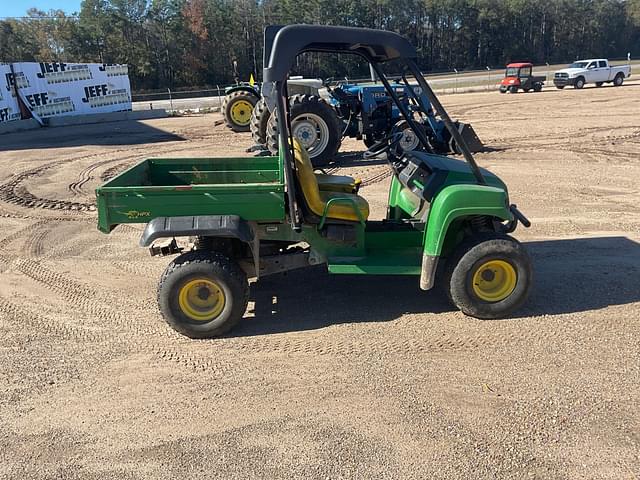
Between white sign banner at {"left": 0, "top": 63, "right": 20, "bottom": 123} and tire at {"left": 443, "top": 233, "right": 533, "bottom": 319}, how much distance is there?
→ 764 inches

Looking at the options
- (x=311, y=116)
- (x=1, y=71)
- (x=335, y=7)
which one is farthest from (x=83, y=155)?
(x=335, y=7)

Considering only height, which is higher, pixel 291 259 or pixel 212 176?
pixel 212 176

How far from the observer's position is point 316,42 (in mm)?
3670

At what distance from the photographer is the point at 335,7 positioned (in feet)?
173

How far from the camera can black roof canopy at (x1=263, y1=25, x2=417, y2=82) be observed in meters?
3.54

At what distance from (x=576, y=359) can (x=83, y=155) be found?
39.4 feet

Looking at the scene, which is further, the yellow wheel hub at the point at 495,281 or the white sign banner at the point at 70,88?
the white sign banner at the point at 70,88

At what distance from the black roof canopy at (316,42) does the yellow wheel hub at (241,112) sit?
38.7ft

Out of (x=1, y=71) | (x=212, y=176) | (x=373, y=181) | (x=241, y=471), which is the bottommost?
(x=241, y=471)

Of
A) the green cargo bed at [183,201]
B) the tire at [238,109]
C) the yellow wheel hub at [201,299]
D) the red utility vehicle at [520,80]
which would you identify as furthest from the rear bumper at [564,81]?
the yellow wheel hub at [201,299]

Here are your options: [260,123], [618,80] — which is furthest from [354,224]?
[618,80]

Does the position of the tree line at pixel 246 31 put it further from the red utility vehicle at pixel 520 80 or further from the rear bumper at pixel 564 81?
the rear bumper at pixel 564 81

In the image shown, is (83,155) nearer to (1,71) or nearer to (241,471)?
(1,71)

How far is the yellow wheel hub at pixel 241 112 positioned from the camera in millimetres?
15281
